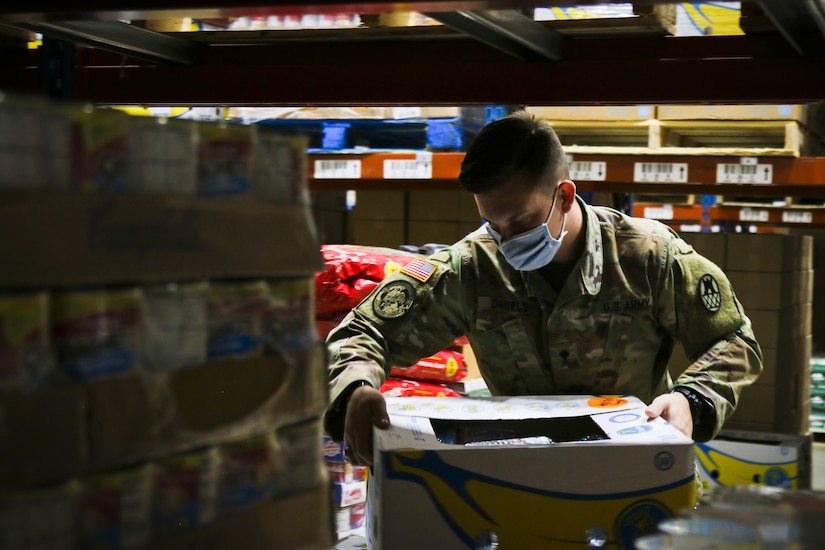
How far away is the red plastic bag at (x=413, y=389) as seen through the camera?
362cm

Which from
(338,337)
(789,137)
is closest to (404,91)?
(338,337)

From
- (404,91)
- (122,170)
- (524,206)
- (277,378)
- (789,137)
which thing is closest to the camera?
(122,170)

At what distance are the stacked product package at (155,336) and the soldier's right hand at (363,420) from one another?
596mm

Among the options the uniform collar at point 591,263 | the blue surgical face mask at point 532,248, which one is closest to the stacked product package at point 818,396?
the uniform collar at point 591,263

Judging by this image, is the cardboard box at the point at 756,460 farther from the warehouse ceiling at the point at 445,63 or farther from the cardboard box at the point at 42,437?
the cardboard box at the point at 42,437

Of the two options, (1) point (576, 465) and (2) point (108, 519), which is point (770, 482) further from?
(2) point (108, 519)

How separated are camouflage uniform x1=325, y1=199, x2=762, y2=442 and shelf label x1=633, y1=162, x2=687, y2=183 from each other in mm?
1716

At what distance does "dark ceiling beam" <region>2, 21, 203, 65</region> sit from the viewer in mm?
2021

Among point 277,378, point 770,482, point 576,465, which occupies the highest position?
point 277,378

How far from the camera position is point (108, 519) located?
3.49ft

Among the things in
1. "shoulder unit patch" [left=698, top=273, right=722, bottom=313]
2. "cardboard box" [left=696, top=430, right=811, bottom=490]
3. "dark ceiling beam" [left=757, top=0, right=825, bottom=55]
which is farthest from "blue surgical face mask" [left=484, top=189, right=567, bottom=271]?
"cardboard box" [left=696, top=430, right=811, bottom=490]

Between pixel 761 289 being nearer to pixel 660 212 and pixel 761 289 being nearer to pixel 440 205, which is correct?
pixel 440 205

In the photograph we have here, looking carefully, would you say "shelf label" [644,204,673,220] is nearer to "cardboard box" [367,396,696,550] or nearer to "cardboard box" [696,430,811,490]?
"cardboard box" [696,430,811,490]

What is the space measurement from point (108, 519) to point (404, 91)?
1.41 m
